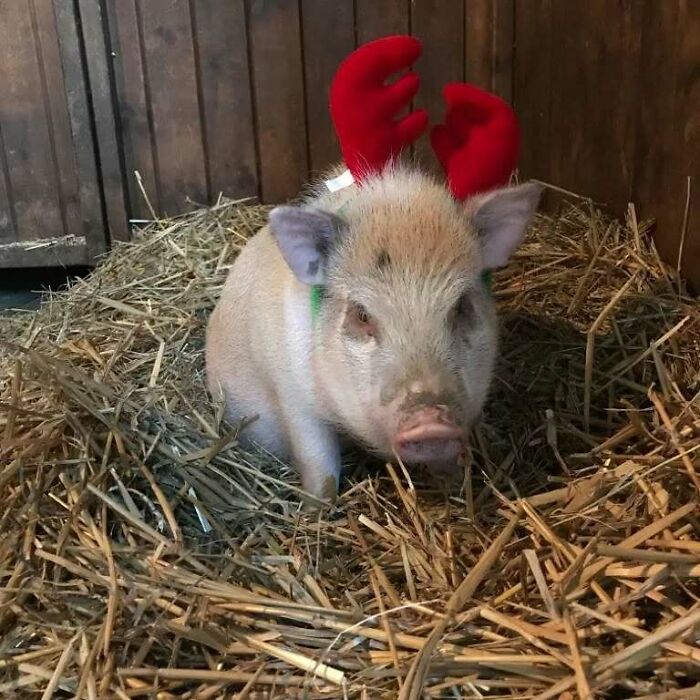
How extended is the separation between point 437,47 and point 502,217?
6.61ft

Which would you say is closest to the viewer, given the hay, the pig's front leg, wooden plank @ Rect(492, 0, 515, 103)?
the hay

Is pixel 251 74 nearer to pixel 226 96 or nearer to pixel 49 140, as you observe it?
pixel 226 96

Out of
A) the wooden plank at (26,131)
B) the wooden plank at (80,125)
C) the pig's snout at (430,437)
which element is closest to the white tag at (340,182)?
the pig's snout at (430,437)

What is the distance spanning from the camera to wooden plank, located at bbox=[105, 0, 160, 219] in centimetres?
396

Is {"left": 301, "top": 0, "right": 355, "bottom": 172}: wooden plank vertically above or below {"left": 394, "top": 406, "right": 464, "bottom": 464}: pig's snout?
above

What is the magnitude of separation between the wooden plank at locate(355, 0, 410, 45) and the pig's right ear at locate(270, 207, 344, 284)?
6.97 feet

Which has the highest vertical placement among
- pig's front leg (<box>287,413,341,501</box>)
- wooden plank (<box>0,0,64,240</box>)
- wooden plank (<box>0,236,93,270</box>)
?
wooden plank (<box>0,0,64,240</box>)

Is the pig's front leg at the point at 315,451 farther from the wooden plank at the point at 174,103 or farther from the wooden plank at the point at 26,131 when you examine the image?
the wooden plank at the point at 26,131

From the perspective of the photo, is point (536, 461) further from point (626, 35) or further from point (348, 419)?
point (626, 35)

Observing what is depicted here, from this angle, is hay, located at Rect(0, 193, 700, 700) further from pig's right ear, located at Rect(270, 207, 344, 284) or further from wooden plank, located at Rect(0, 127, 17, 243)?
wooden plank, located at Rect(0, 127, 17, 243)

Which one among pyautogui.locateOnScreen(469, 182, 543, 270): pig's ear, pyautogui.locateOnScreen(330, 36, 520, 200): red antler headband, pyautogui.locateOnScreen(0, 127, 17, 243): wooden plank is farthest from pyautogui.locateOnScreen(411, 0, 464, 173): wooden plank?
pyautogui.locateOnScreen(0, 127, 17, 243): wooden plank

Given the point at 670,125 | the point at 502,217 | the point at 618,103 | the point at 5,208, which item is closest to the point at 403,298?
the point at 502,217

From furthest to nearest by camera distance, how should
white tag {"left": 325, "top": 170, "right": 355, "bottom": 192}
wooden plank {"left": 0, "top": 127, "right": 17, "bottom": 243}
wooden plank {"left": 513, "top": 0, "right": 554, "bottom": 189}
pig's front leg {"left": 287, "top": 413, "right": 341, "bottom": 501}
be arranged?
wooden plank {"left": 0, "top": 127, "right": 17, "bottom": 243}
wooden plank {"left": 513, "top": 0, "right": 554, "bottom": 189}
white tag {"left": 325, "top": 170, "right": 355, "bottom": 192}
pig's front leg {"left": 287, "top": 413, "right": 341, "bottom": 501}

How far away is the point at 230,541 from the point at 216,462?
14.3 inches
